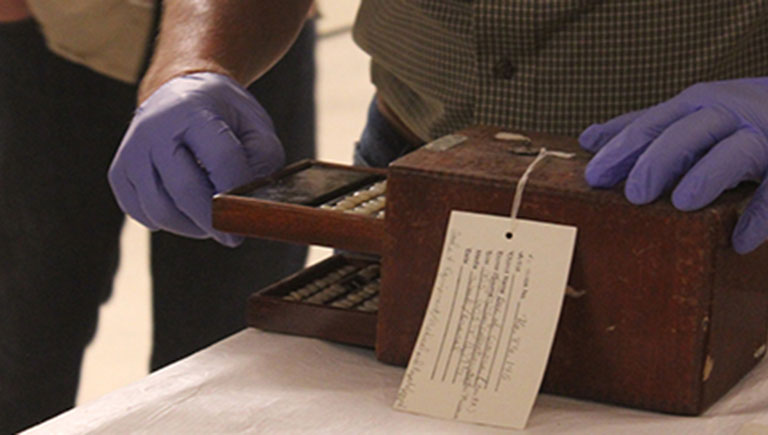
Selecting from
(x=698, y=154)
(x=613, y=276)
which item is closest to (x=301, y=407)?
(x=613, y=276)

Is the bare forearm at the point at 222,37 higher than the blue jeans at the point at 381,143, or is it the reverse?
the bare forearm at the point at 222,37

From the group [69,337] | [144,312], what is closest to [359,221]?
[69,337]

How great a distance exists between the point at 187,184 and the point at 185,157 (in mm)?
29

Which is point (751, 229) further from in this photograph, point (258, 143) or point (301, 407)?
point (258, 143)

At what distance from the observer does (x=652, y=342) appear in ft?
2.88

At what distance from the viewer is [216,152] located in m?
1.09

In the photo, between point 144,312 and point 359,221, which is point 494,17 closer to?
point 359,221

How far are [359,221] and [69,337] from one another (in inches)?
39.6

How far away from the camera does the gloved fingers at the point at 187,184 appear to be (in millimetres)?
1095

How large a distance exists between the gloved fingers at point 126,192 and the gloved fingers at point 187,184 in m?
0.06

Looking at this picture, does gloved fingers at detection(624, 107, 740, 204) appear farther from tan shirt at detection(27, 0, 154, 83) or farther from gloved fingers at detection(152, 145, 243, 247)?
tan shirt at detection(27, 0, 154, 83)

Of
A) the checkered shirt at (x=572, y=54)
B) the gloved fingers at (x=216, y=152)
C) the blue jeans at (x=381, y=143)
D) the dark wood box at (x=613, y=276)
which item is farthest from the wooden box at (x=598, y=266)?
the blue jeans at (x=381, y=143)

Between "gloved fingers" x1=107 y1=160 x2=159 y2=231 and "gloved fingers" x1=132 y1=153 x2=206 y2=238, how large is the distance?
0.4 inches

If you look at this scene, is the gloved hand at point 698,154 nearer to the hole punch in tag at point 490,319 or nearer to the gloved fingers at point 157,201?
the hole punch in tag at point 490,319
